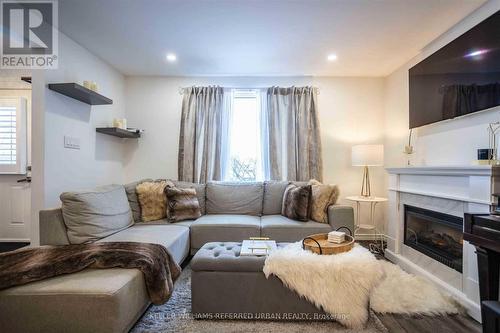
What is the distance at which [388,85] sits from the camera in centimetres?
376

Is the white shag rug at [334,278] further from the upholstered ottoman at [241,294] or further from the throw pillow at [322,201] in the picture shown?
the throw pillow at [322,201]

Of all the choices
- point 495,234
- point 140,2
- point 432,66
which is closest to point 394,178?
point 432,66

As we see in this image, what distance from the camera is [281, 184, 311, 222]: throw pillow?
2949mm

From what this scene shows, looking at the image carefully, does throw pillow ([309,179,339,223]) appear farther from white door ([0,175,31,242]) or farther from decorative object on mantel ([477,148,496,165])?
white door ([0,175,31,242])

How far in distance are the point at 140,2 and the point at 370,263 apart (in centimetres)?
272

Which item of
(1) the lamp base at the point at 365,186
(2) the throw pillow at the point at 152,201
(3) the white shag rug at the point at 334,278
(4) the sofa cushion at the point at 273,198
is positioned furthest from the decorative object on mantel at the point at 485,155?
(2) the throw pillow at the point at 152,201

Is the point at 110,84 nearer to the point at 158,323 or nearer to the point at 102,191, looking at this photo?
the point at 102,191

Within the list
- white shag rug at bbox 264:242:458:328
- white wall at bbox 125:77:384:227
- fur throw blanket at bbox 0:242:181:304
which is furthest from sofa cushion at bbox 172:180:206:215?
white shag rug at bbox 264:242:458:328

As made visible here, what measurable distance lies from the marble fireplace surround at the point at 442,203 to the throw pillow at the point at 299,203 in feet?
3.34

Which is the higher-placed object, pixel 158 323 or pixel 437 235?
pixel 437 235

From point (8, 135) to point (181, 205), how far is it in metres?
2.67

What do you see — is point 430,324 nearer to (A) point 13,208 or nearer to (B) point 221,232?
(B) point 221,232

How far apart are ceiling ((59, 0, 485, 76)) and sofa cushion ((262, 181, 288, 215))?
1657 millimetres

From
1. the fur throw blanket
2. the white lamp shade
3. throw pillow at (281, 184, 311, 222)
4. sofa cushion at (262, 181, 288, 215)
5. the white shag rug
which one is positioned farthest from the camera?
sofa cushion at (262, 181, 288, 215)
